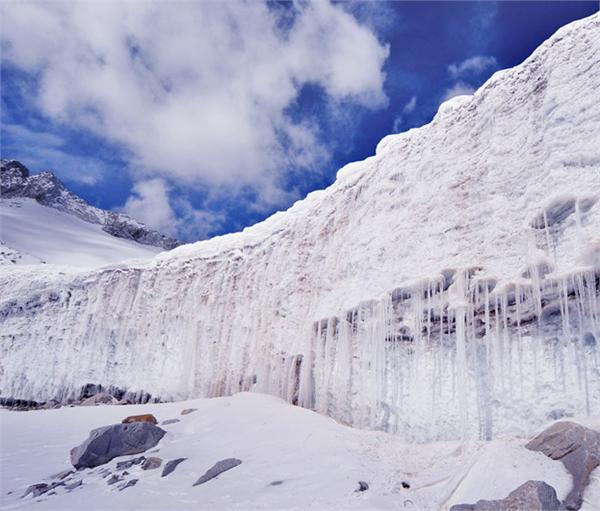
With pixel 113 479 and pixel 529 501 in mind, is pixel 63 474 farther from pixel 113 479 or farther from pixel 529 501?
pixel 529 501

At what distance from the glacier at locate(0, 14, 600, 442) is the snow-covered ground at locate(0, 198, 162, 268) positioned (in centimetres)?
2366

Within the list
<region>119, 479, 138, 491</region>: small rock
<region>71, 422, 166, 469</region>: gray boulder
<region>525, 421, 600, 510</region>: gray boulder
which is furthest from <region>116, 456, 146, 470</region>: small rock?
<region>525, 421, 600, 510</region>: gray boulder

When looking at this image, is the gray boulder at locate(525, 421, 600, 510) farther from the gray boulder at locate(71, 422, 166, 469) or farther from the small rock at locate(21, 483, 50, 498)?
the small rock at locate(21, 483, 50, 498)

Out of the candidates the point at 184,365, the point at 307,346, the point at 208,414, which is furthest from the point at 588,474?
the point at 184,365

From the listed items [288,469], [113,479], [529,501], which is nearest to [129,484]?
[113,479]

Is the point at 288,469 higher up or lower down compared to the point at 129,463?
higher up

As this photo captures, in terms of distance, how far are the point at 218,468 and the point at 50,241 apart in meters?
46.8

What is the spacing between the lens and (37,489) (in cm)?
904

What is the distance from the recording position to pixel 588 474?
613 cm

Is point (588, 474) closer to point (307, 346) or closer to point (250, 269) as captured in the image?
point (307, 346)

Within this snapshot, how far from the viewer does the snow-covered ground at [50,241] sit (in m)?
41.3

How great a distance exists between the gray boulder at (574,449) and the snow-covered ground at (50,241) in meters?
35.1

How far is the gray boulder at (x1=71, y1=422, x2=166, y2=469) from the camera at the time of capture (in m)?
10.4

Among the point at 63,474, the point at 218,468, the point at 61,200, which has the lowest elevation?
the point at 63,474
